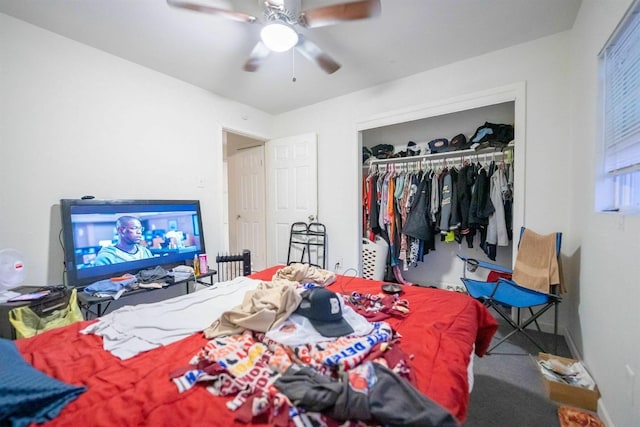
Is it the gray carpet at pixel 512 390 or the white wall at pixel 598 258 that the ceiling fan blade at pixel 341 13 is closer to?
the white wall at pixel 598 258

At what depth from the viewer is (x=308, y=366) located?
2.86 ft

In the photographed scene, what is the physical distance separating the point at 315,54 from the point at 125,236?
221 centimetres

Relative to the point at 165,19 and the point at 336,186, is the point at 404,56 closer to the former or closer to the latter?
the point at 336,186

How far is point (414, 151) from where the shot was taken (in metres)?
3.25

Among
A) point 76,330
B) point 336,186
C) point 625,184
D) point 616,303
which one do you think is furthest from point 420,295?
point 336,186

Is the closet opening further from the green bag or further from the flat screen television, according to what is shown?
the green bag

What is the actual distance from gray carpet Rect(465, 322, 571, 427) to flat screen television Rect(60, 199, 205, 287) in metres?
2.67

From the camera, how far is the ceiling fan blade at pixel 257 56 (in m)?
1.95

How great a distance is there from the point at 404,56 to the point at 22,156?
3.21m

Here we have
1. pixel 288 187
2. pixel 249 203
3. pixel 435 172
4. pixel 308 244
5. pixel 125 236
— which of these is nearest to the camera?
pixel 125 236

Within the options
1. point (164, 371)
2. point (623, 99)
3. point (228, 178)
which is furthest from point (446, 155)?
point (228, 178)

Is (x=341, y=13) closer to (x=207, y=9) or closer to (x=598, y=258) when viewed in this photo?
(x=207, y=9)

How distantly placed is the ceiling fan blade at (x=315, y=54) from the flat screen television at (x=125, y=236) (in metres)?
1.87

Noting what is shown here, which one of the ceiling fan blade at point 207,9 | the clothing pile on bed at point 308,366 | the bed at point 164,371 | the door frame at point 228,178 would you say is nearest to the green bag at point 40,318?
the bed at point 164,371
